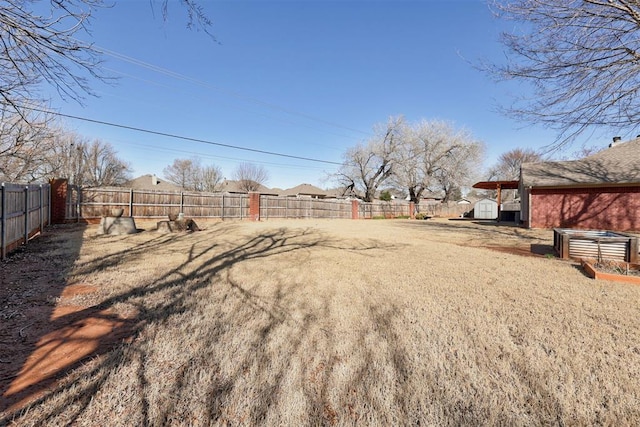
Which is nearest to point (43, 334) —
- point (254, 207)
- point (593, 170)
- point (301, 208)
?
point (254, 207)

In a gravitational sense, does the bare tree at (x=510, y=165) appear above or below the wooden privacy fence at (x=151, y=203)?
above

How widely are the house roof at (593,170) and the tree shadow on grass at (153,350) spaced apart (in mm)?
16531

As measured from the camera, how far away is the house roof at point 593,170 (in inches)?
527

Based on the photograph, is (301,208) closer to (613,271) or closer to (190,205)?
(190,205)

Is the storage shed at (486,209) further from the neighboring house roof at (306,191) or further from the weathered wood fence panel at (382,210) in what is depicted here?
the neighboring house roof at (306,191)

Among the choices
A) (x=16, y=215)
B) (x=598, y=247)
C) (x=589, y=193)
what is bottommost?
(x=598, y=247)

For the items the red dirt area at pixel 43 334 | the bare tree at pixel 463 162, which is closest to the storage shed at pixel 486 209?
the bare tree at pixel 463 162

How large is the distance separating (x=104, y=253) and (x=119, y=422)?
621 cm

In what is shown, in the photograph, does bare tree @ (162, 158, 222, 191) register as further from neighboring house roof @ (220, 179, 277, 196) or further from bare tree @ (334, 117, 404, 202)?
bare tree @ (334, 117, 404, 202)

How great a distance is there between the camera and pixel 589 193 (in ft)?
45.3

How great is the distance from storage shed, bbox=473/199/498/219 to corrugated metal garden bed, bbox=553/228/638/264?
26.6m

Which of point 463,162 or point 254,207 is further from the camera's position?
point 463,162

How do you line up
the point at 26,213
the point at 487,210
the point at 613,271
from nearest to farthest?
the point at 613,271
the point at 26,213
the point at 487,210

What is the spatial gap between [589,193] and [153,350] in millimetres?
18799
